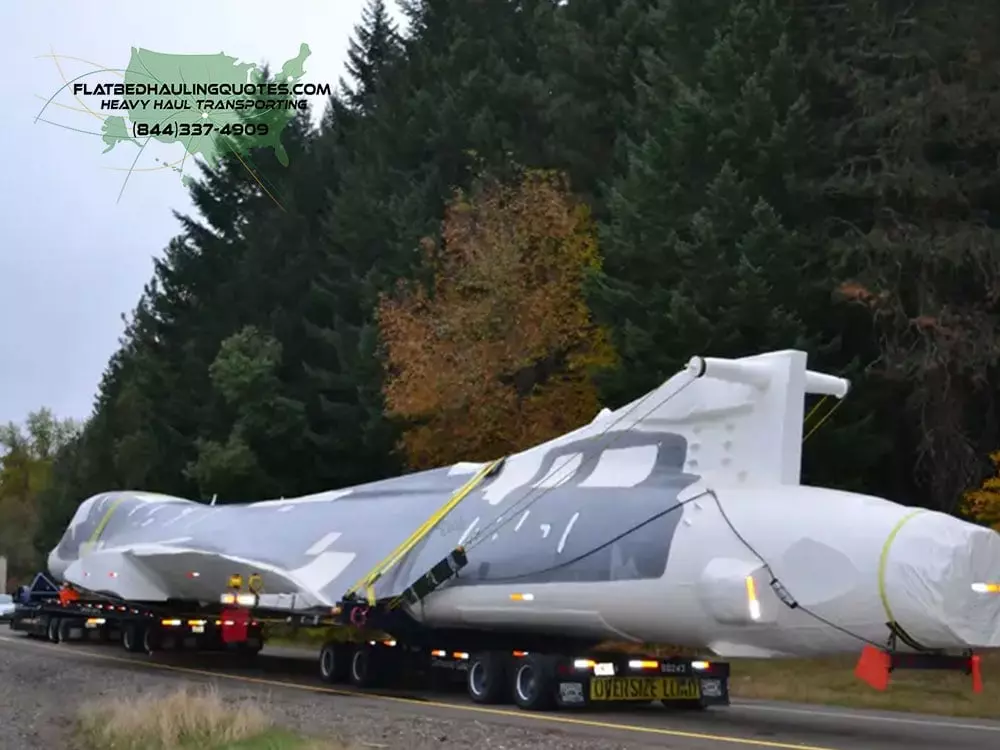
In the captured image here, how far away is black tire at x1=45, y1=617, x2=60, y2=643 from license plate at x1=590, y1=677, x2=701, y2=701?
19346 mm

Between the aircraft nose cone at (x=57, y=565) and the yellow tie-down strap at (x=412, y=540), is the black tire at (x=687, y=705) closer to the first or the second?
the yellow tie-down strap at (x=412, y=540)

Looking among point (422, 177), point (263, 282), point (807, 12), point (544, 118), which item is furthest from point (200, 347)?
point (807, 12)

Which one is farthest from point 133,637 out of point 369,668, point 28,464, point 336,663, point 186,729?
point 28,464

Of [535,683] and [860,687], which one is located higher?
[860,687]

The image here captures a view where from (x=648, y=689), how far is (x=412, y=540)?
4211mm

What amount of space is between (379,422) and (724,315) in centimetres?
1434

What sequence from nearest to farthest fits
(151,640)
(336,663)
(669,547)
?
(669,547) < (336,663) < (151,640)

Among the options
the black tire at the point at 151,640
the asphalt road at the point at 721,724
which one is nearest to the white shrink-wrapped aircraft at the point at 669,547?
the asphalt road at the point at 721,724

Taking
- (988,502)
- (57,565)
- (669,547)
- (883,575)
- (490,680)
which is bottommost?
(490,680)

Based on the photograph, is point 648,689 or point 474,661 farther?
point 474,661

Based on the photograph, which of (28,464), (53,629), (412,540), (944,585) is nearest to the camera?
(944,585)

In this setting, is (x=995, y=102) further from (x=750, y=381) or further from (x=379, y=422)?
(x=379, y=422)

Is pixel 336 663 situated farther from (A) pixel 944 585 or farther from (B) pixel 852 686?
(A) pixel 944 585

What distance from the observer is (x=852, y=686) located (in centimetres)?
2434
